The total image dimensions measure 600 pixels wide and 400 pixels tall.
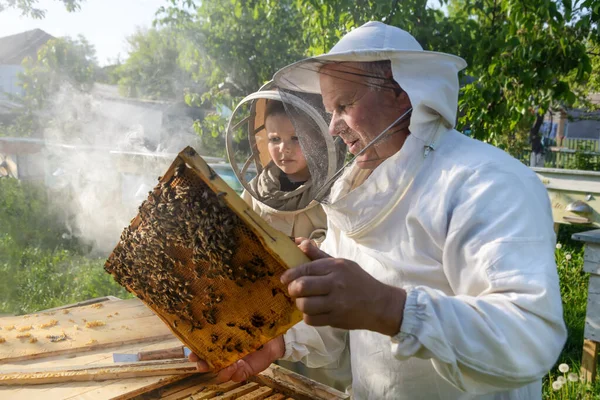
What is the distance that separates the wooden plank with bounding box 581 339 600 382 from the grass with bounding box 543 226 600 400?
0.05m

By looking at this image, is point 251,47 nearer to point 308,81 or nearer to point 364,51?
point 308,81

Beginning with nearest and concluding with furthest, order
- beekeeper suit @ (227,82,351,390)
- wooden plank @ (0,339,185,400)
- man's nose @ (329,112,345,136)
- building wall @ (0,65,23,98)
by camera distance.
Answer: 1. man's nose @ (329,112,345,136)
2. wooden plank @ (0,339,185,400)
3. beekeeper suit @ (227,82,351,390)
4. building wall @ (0,65,23,98)

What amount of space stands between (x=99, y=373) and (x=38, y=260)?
5199mm

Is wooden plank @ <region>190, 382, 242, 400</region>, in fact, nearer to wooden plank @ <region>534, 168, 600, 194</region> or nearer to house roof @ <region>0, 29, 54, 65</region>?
wooden plank @ <region>534, 168, 600, 194</region>

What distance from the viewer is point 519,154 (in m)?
12.6

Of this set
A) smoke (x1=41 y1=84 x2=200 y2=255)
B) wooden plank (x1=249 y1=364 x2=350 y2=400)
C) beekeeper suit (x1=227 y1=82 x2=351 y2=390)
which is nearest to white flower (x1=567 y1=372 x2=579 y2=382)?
beekeeper suit (x1=227 y1=82 x2=351 y2=390)

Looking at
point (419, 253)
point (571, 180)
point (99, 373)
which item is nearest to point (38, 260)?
point (99, 373)

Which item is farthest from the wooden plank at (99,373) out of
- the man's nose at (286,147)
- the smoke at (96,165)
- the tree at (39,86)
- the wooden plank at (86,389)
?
the tree at (39,86)

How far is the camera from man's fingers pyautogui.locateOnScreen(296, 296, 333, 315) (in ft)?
3.57

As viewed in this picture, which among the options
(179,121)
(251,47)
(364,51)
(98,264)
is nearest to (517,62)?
(364,51)

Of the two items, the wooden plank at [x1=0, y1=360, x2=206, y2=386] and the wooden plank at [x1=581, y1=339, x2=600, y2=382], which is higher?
the wooden plank at [x1=0, y1=360, x2=206, y2=386]

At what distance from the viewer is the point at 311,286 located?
43.2 inches

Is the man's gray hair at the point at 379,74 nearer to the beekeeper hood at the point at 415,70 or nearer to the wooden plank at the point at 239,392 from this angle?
the beekeeper hood at the point at 415,70

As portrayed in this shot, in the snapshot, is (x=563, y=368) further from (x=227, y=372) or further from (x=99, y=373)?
(x=99, y=373)
